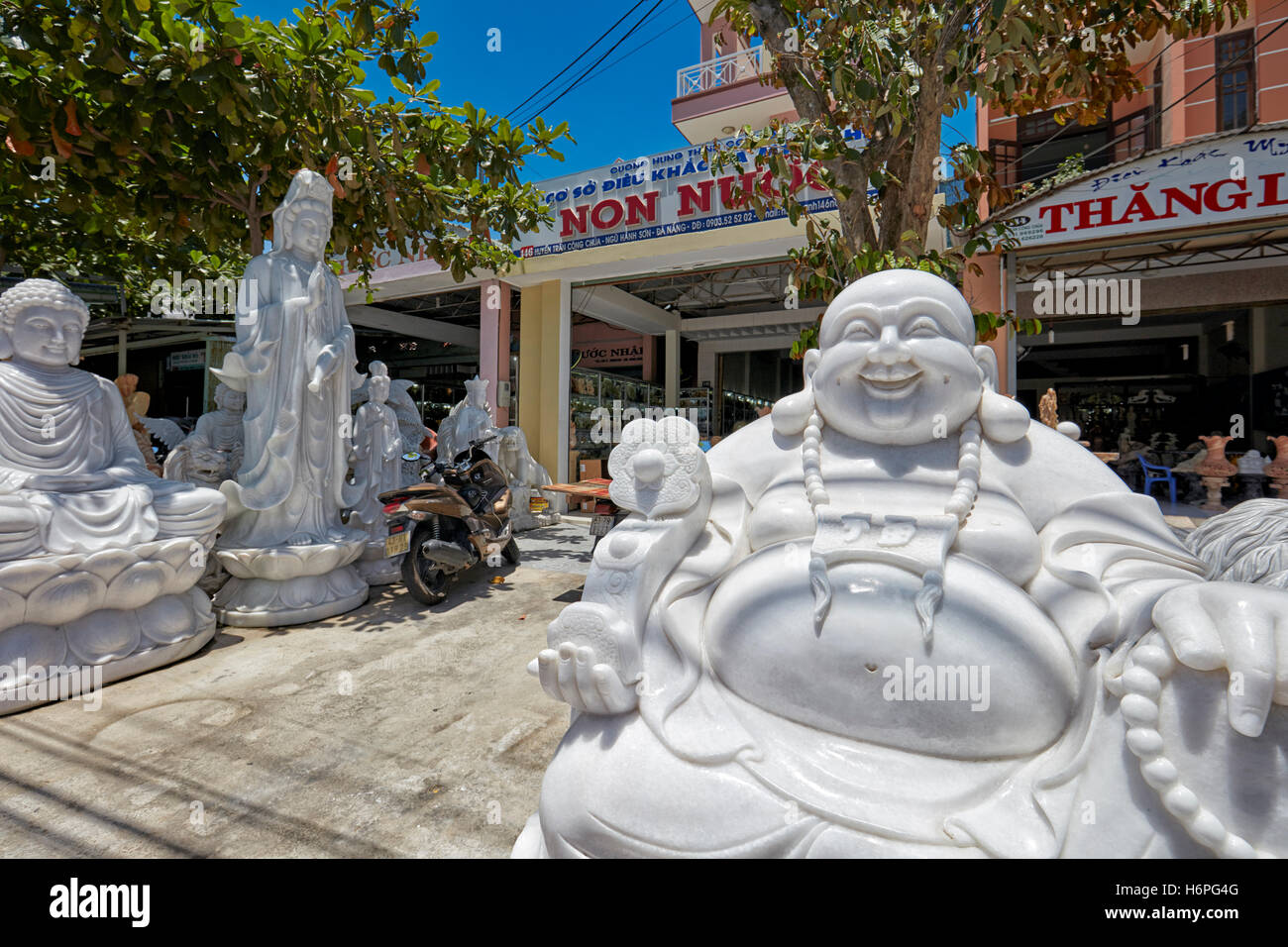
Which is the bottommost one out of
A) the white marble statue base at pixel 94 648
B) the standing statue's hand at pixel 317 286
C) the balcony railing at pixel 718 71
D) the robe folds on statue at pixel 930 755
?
the white marble statue base at pixel 94 648

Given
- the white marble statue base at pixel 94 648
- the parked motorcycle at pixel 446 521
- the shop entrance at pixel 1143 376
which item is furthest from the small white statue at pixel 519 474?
the shop entrance at pixel 1143 376

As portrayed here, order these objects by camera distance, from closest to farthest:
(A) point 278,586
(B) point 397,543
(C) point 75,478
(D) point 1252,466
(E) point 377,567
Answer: (C) point 75,478, (A) point 278,586, (B) point 397,543, (E) point 377,567, (D) point 1252,466

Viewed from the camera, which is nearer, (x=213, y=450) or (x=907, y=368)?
(x=907, y=368)

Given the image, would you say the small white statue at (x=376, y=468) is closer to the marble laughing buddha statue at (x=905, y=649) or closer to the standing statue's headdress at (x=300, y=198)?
the standing statue's headdress at (x=300, y=198)

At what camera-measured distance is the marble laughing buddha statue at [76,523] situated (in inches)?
111

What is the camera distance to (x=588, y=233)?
838cm

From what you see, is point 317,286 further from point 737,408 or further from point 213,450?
point 737,408

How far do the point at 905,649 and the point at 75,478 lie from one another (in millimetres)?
3961

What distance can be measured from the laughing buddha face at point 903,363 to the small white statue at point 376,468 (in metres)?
4.42

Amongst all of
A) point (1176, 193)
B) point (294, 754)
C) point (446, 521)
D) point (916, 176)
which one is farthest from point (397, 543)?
point (1176, 193)

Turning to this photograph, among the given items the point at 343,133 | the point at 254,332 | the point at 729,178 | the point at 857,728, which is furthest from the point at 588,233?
the point at 857,728

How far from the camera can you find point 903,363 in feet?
5.52

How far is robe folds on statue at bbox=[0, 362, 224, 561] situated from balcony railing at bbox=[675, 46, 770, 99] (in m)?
9.55
